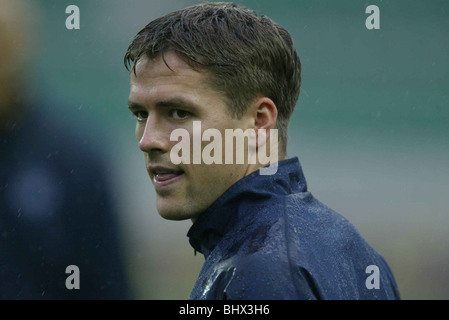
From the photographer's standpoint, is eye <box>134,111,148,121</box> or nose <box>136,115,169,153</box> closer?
nose <box>136,115,169,153</box>

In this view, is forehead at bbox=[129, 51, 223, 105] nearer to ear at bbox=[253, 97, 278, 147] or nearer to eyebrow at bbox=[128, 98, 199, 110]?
eyebrow at bbox=[128, 98, 199, 110]

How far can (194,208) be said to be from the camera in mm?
1887

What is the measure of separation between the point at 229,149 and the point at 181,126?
145 millimetres

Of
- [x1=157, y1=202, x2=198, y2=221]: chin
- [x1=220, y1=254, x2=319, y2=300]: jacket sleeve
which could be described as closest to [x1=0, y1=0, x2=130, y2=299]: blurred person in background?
[x1=157, y1=202, x2=198, y2=221]: chin

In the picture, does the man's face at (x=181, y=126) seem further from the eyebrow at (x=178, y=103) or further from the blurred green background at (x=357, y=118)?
the blurred green background at (x=357, y=118)

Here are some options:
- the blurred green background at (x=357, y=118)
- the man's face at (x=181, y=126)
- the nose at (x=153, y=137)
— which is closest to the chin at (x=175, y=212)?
the man's face at (x=181, y=126)

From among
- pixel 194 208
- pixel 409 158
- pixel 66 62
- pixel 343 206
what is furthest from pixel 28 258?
pixel 409 158

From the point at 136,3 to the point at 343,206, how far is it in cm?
268

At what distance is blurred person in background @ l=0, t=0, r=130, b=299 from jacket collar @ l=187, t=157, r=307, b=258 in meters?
1.42

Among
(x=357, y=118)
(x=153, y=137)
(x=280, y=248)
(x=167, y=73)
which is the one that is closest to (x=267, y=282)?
(x=280, y=248)

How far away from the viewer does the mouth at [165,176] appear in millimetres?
1924

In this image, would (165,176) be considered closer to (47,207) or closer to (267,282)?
(267,282)

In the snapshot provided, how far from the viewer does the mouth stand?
192cm

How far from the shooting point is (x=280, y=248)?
1596 millimetres
